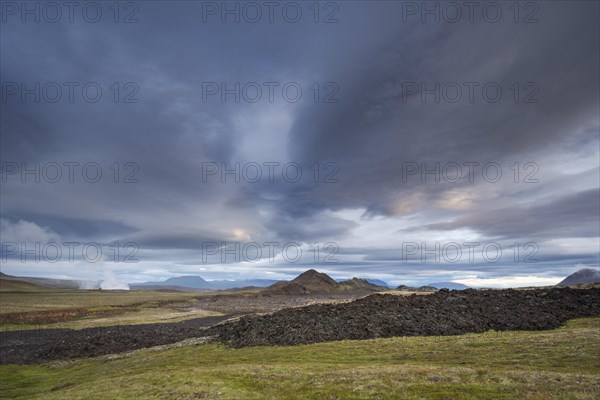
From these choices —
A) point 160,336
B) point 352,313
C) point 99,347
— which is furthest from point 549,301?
point 99,347

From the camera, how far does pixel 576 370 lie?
21375 mm

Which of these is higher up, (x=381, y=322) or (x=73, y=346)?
(x=381, y=322)

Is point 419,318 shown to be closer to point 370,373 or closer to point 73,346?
point 370,373

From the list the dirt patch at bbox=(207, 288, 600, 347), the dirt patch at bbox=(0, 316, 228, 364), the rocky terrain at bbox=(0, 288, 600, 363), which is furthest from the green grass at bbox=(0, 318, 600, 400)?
the dirt patch at bbox=(0, 316, 228, 364)

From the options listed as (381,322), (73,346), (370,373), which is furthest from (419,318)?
(73,346)

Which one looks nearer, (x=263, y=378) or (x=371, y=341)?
(x=263, y=378)

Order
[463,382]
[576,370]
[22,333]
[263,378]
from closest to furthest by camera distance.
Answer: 1. [463,382]
2. [576,370]
3. [263,378]
4. [22,333]

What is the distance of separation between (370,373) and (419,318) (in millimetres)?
27322

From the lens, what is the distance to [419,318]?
159 feet

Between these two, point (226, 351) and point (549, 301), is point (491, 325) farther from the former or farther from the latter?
point (226, 351)

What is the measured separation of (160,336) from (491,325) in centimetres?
5319

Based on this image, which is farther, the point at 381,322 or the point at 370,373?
the point at 381,322

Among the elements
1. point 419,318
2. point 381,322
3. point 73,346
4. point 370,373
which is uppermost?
point 370,373

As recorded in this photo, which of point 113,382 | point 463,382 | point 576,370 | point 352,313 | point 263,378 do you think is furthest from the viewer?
point 352,313
